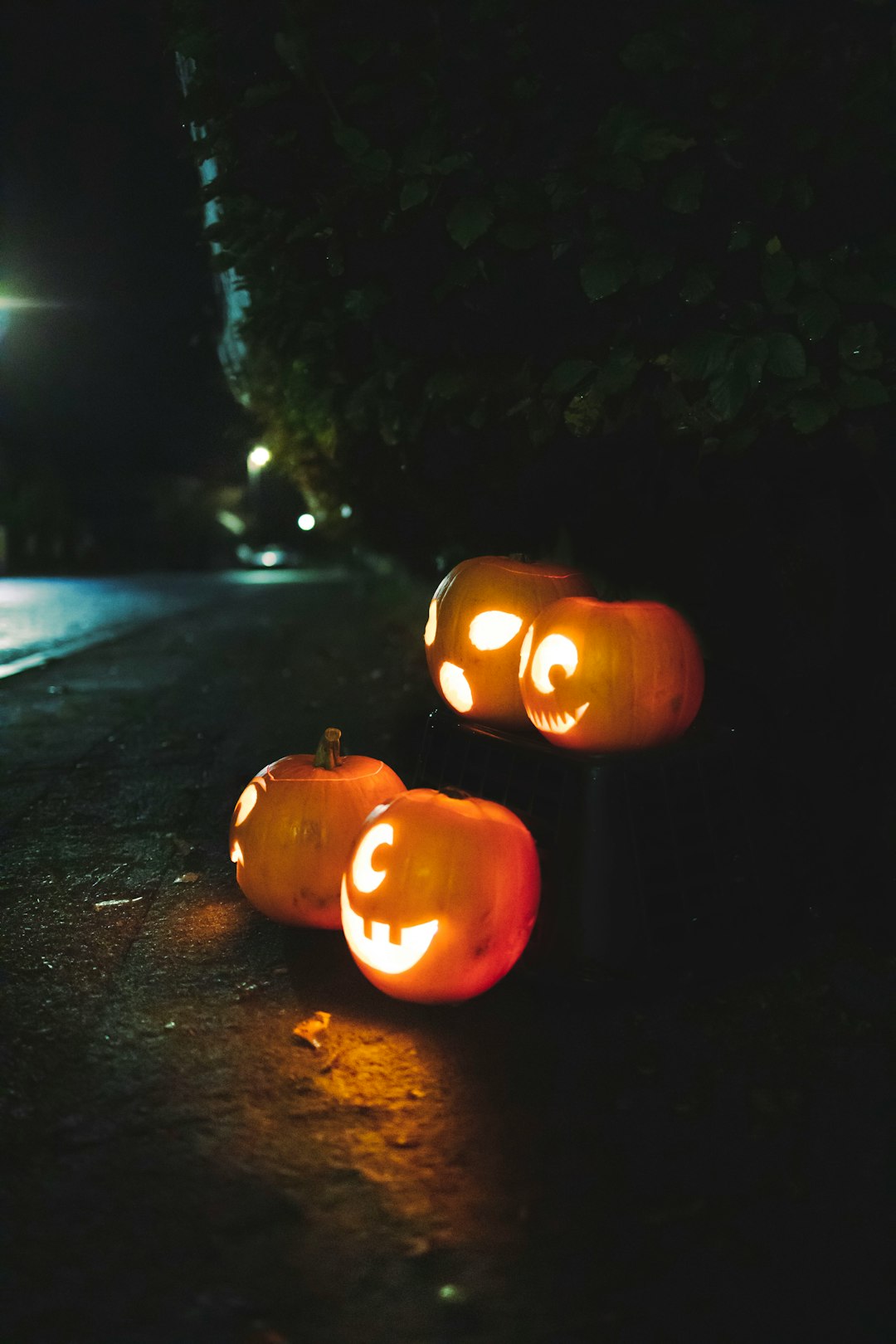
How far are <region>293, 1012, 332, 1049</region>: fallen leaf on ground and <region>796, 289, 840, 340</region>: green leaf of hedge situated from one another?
83.1 inches

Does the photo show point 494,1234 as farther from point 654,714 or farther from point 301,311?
point 301,311

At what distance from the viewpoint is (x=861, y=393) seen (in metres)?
2.68

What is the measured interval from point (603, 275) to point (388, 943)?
1.78m

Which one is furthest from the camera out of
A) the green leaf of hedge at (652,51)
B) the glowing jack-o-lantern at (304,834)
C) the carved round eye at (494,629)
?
the carved round eye at (494,629)

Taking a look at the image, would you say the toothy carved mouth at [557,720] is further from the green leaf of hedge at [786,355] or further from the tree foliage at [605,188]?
the green leaf of hedge at [786,355]

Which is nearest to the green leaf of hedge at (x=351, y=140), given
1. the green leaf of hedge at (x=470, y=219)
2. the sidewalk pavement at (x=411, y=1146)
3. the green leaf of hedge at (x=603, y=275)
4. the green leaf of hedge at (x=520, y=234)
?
the green leaf of hedge at (x=470, y=219)

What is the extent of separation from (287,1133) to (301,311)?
2.88 meters

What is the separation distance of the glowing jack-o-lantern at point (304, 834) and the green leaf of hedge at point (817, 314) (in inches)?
66.8

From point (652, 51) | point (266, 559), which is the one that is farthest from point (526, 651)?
point (266, 559)

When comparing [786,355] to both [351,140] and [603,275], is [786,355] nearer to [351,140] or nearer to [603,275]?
[603,275]

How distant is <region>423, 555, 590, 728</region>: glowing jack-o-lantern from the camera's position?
10.7 feet

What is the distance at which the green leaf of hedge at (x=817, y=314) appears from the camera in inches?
104

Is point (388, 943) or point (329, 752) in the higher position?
point (329, 752)

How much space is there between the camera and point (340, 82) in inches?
113
